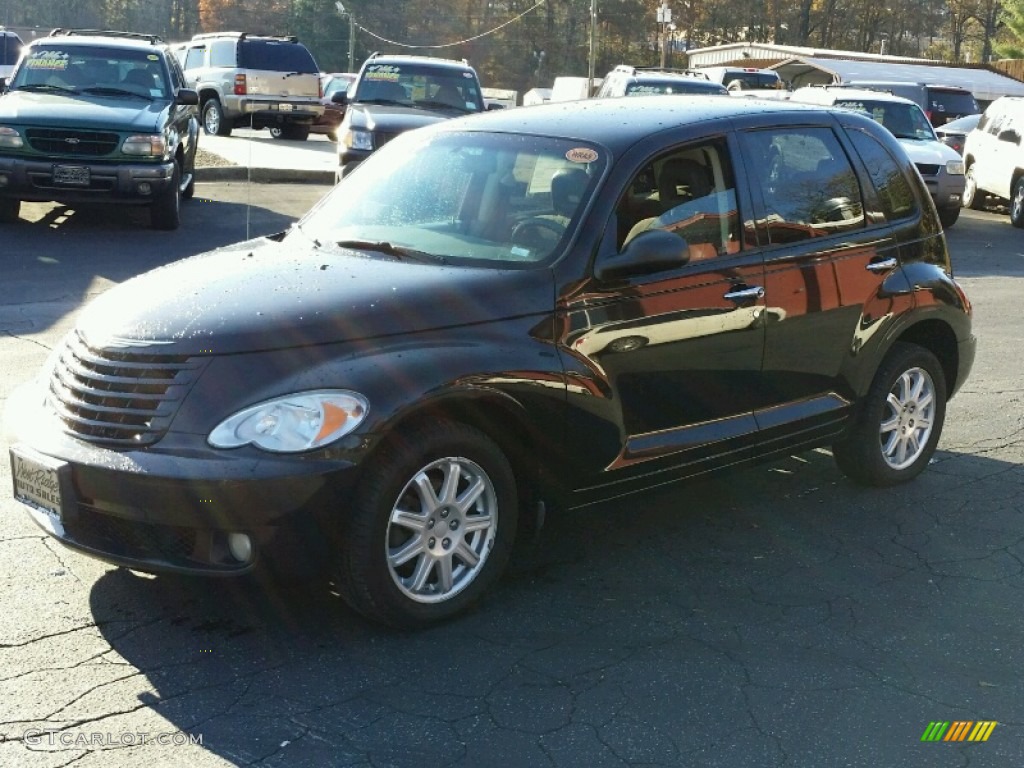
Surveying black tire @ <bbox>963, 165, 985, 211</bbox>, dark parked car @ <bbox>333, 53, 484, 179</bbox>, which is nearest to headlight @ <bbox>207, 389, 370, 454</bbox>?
dark parked car @ <bbox>333, 53, 484, 179</bbox>

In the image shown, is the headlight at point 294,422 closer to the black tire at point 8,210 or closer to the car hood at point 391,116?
the black tire at point 8,210

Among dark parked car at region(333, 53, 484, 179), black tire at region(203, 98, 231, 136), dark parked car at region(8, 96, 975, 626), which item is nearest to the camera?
dark parked car at region(8, 96, 975, 626)

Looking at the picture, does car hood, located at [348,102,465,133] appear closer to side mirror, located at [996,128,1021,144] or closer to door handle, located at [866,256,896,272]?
side mirror, located at [996,128,1021,144]

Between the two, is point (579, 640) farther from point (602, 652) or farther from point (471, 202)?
point (471, 202)

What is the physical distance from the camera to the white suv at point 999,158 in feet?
65.3

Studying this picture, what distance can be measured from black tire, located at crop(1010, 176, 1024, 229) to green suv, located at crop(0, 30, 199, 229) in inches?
468

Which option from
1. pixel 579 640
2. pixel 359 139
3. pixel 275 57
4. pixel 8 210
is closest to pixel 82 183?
pixel 8 210

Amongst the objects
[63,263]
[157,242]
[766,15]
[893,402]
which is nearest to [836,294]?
[893,402]

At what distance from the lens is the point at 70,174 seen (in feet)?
43.4

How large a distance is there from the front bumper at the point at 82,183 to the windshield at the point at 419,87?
4.26 metres

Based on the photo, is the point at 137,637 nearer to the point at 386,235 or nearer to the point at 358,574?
the point at 358,574

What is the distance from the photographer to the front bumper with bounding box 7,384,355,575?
13.4 feet

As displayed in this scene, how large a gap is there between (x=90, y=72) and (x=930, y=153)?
1096 cm

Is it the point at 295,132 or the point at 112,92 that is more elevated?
the point at 112,92
